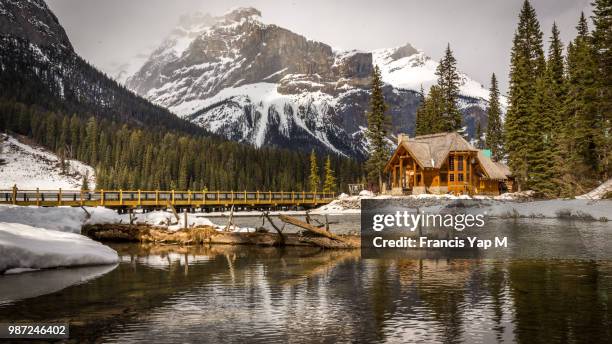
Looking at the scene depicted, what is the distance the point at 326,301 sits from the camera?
12.9 m

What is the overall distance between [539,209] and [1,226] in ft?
127

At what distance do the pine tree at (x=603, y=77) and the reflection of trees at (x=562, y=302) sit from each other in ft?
88.2

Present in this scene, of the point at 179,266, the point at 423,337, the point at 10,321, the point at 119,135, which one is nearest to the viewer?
the point at 423,337

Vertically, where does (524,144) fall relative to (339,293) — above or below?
above

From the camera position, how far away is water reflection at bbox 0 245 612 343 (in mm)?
9914

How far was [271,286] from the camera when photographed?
601 inches

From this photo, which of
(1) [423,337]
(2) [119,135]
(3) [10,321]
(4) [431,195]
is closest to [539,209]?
(4) [431,195]

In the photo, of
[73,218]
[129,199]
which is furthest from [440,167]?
[73,218]

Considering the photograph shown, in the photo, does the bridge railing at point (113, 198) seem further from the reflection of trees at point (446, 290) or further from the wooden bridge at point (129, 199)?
the reflection of trees at point (446, 290)

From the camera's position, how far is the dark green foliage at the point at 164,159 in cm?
11312

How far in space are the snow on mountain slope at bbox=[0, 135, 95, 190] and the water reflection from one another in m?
105

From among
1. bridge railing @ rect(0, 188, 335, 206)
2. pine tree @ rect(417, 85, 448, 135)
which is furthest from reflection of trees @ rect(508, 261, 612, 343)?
pine tree @ rect(417, 85, 448, 135)

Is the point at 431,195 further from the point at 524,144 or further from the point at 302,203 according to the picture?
the point at 302,203

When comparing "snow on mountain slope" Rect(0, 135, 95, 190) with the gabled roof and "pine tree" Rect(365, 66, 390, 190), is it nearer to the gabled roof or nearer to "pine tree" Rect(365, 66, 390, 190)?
"pine tree" Rect(365, 66, 390, 190)
